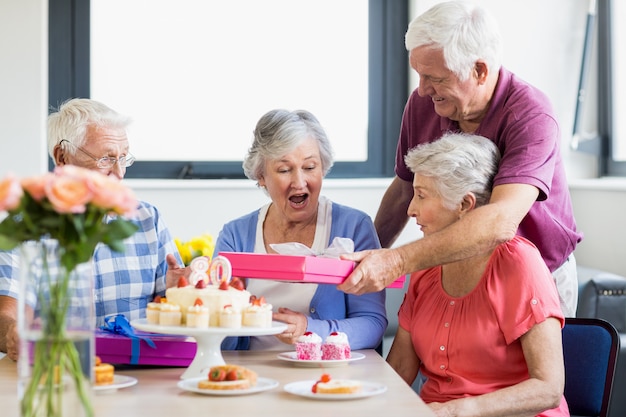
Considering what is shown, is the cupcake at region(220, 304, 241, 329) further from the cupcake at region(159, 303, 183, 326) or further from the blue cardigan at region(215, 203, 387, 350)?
the blue cardigan at region(215, 203, 387, 350)

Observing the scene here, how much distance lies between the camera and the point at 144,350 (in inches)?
78.9

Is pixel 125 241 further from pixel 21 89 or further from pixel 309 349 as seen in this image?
pixel 21 89

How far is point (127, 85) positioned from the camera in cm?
421

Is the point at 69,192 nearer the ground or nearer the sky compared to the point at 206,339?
nearer the sky

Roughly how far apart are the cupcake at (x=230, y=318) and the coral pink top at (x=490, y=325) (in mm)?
584

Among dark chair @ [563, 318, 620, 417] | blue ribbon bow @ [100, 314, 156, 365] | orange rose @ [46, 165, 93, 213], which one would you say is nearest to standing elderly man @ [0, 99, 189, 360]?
blue ribbon bow @ [100, 314, 156, 365]

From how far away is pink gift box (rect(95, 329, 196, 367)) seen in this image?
1.99 meters

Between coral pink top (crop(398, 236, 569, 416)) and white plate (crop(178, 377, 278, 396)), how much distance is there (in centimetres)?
52

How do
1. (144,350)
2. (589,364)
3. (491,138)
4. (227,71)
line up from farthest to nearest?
(227,71)
(491,138)
(589,364)
(144,350)

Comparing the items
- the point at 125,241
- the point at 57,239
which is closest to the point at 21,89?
the point at 125,241

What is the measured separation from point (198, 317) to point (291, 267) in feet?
0.74

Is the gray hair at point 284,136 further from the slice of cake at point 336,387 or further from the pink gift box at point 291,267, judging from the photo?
the slice of cake at point 336,387

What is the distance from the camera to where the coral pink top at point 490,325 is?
6.75 feet

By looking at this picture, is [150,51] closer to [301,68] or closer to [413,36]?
[301,68]
